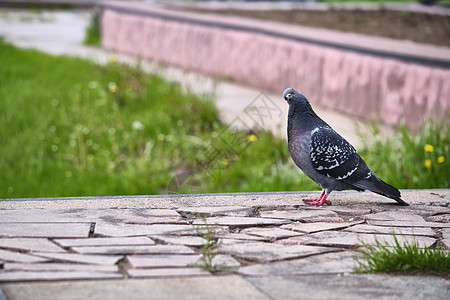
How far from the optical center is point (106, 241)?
3.29 m

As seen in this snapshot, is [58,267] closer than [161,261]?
Yes

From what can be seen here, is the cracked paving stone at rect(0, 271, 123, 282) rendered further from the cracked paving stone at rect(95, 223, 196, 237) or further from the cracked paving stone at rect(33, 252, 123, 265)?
the cracked paving stone at rect(95, 223, 196, 237)

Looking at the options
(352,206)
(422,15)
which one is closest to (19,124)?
(352,206)

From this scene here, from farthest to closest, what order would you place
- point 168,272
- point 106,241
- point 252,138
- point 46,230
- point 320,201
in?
1. point 252,138
2. point 320,201
3. point 46,230
4. point 106,241
5. point 168,272

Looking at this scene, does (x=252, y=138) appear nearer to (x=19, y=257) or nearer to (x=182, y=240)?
(x=182, y=240)

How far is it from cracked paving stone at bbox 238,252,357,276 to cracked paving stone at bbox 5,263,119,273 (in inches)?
22.6

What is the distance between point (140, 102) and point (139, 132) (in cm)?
116

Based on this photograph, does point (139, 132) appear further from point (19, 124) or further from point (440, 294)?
point (440, 294)

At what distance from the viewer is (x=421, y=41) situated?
9.00m

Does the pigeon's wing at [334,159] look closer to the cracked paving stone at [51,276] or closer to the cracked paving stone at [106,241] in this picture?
the cracked paving stone at [106,241]

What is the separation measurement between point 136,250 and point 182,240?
268mm

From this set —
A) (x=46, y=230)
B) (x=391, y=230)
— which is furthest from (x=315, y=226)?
(x=46, y=230)

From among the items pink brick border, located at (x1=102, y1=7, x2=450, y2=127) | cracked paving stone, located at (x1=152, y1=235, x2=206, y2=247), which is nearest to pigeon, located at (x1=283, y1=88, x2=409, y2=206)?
cracked paving stone, located at (x1=152, y1=235, x2=206, y2=247)

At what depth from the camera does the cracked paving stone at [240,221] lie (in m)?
3.64
